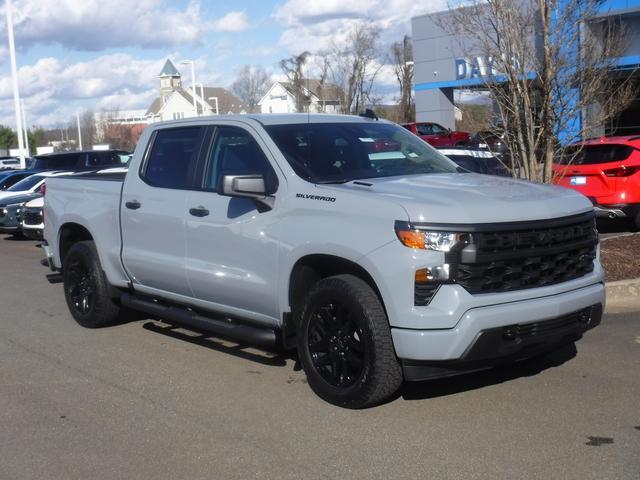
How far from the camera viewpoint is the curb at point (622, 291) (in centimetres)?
862

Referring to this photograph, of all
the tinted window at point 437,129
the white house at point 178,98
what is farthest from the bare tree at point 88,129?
the tinted window at point 437,129

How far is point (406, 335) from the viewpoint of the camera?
488 centimetres

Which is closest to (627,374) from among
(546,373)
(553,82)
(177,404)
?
(546,373)

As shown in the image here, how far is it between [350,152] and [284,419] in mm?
2118

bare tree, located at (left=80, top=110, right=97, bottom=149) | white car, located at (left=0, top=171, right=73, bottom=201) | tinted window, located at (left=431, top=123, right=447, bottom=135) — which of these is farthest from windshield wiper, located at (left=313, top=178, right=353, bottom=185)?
bare tree, located at (left=80, top=110, right=97, bottom=149)

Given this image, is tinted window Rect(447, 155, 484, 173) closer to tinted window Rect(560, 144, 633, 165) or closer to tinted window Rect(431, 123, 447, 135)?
tinted window Rect(560, 144, 633, 165)

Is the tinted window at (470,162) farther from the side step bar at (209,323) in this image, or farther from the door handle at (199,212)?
the door handle at (199,212)

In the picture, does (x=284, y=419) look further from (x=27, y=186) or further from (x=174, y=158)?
(x=27, y=186)

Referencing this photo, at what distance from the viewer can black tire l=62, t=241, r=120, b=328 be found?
308 inches

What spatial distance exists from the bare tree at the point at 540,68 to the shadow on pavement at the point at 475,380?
446 cm

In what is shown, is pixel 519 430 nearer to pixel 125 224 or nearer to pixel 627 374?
pixel 627 374

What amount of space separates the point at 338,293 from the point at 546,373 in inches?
76.3

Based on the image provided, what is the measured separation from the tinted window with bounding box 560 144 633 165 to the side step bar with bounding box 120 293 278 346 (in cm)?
798

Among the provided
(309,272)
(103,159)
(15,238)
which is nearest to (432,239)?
(309,272)
